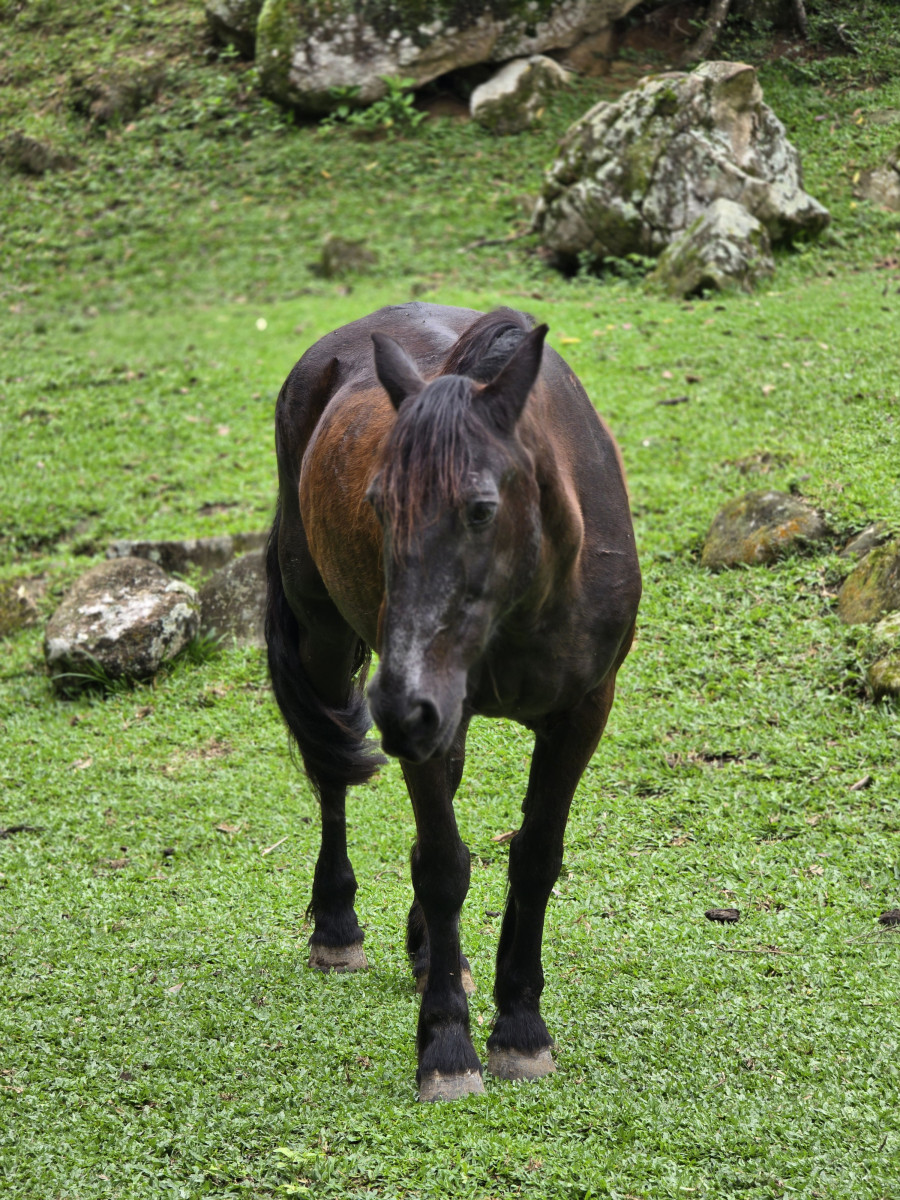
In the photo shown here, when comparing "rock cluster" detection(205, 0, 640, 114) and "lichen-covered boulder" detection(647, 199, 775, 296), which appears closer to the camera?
"lichen-covered boulder" detection(647, 199, 775, 296)

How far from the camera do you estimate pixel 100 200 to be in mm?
16828

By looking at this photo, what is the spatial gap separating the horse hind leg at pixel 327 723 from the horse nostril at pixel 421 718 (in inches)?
83.7

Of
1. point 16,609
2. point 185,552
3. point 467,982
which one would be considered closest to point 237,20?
point 185,552

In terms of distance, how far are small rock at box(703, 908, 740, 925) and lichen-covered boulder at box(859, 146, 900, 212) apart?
11.1m

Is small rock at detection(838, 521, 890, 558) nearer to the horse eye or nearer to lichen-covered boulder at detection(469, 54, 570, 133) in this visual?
the horse eye

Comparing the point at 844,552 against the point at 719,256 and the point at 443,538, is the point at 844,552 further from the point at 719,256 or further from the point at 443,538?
the point at 719,256

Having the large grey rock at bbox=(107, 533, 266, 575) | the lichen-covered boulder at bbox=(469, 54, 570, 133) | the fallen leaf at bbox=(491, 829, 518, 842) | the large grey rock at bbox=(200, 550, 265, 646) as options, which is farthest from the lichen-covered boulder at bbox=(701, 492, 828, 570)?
the lichen-covered boulder at bbox=(469, 54, 570, 133)

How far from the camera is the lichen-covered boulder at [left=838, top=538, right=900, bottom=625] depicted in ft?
20.6

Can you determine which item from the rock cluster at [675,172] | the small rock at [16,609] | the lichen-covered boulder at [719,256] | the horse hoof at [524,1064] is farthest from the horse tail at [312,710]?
the rock cluster at [675,172]

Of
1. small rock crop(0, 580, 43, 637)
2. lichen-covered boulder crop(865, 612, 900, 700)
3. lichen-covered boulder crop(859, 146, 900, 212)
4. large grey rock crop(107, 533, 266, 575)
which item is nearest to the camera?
lichen-covered boulder crop(865, 612, 900, 700)

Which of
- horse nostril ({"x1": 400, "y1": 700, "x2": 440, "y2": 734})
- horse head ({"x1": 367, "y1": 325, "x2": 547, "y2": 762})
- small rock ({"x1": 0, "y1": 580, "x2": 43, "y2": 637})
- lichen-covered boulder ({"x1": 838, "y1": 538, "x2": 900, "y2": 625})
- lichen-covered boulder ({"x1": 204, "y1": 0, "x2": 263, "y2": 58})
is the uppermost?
horse head ({"x1": 367, "y1": 325, "x2": 547, "y2": 762})

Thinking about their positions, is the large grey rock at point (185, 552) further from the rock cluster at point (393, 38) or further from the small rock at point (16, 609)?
the rock cluster at point (393, 38)

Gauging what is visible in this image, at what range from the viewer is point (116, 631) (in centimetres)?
743

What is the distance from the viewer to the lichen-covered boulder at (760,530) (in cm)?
718
